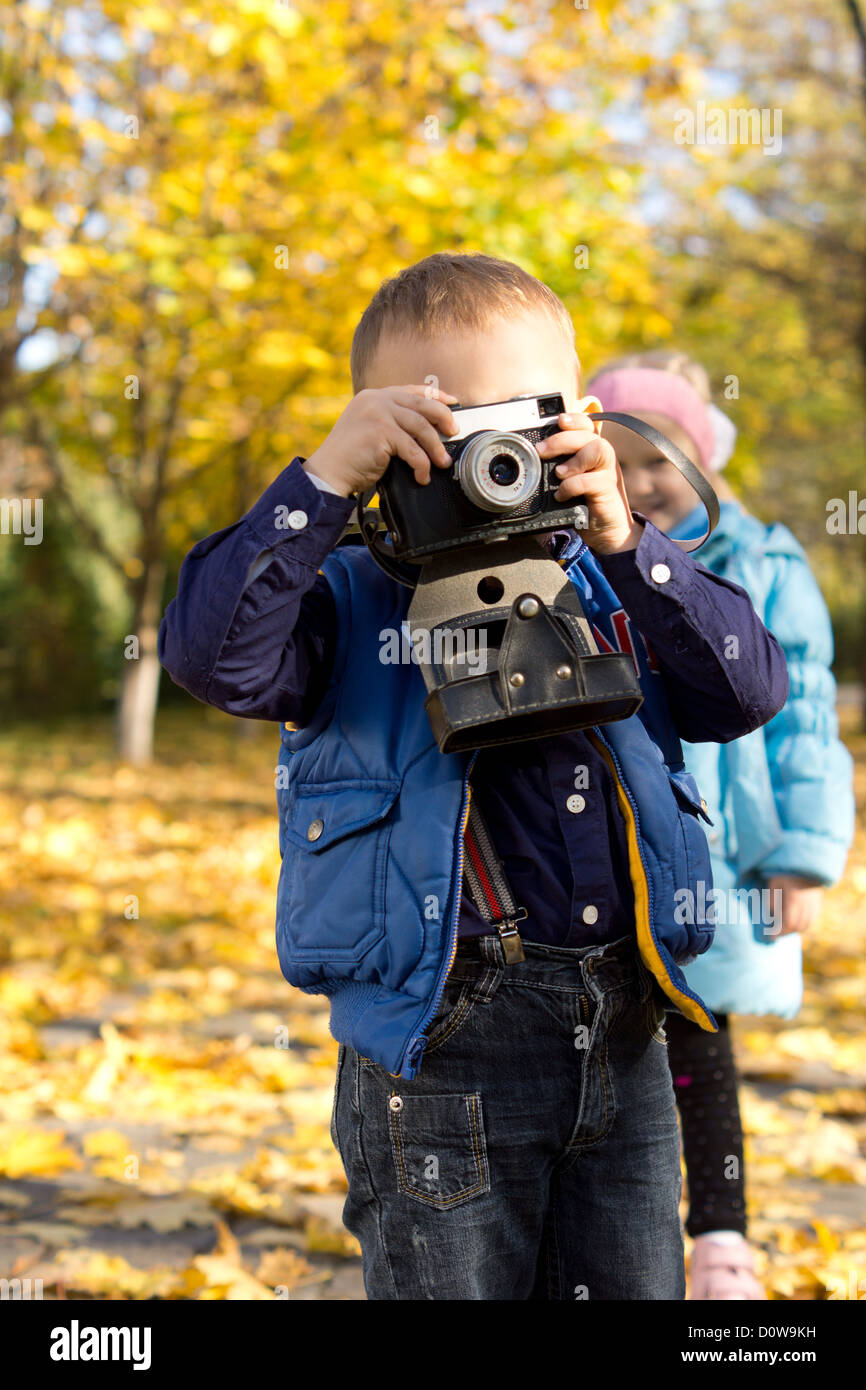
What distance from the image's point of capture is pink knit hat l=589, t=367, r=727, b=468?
2.71 metres

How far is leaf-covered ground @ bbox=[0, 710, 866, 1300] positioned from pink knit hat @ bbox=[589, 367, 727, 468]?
5.74 feet

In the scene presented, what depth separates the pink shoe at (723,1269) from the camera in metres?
2.49

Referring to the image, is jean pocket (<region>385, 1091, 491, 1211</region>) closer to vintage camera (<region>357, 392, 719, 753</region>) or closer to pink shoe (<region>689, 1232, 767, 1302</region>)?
vintage camera (<region>357, 392, 719, 753</region>)

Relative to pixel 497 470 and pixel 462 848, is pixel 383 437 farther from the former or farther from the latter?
pixel 462 848

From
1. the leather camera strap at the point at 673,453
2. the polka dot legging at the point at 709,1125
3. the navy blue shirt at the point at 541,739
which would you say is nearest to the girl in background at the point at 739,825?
the polka dot legging at the point at 709,1125

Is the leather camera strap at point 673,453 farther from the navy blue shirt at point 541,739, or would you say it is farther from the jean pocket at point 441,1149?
the jean pocket at point 441,1149

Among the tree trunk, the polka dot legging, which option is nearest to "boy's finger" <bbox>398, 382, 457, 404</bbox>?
the polka dot legging

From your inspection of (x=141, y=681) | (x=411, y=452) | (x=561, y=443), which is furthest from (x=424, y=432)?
(x=141, y=681)

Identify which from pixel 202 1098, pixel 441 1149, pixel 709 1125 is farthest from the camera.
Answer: pixel 202 1098

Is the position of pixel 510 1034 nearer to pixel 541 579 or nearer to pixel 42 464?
pixel 541 579

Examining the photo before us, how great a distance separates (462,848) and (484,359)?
1.96ft

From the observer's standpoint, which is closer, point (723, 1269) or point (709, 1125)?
point (723, 1269)

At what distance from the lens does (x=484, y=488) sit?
1476 millimetres

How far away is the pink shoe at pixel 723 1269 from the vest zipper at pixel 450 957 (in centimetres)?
131
